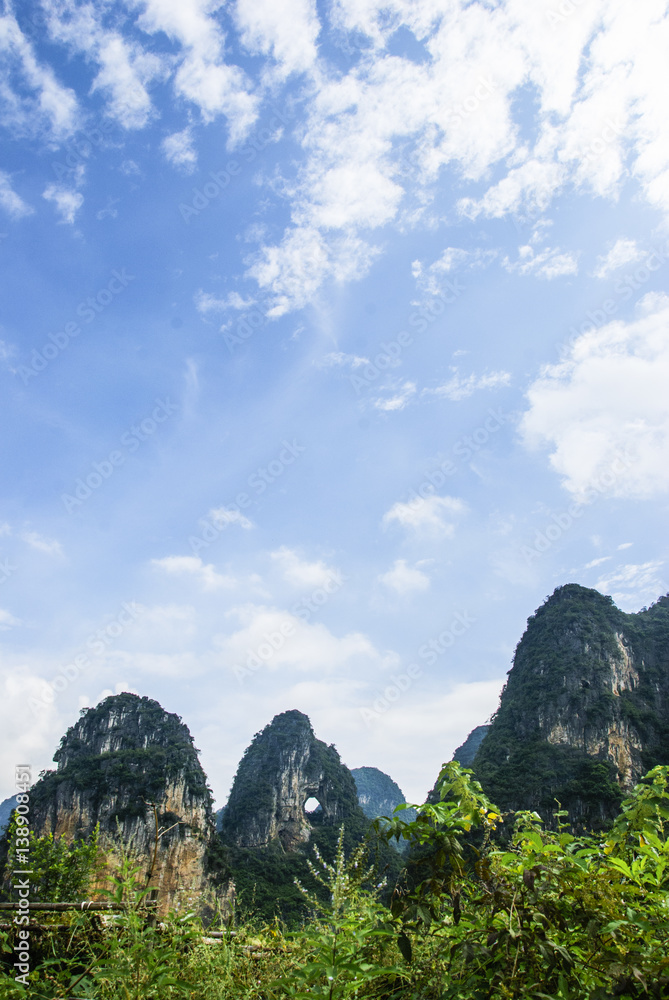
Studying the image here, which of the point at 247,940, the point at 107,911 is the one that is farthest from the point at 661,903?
the point at 107,911

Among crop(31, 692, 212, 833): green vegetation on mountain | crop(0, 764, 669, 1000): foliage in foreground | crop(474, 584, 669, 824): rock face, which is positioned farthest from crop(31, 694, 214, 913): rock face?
crop(0, 764, 669, 1000): foliage in foreground

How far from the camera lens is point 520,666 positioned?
53.8m

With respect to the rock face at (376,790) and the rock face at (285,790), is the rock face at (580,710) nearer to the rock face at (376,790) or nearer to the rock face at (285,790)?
the rock face at (285,790)

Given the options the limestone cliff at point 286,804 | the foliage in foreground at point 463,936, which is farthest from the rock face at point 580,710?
the foliage in foreground at point 463,936

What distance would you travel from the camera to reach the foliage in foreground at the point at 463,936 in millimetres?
1552

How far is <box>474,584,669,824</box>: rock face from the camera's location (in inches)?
1475

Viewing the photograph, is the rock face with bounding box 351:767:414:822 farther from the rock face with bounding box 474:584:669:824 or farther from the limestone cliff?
the rock face with bounding box 474:584:669:824

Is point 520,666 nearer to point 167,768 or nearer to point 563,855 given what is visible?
point 167,768

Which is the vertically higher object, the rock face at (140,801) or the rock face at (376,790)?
the rock face at (140,801)

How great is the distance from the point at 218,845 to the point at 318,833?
65.0 feet

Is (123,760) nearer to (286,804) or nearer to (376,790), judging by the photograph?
(286,804)

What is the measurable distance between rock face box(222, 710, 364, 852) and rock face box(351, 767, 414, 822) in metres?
41.4

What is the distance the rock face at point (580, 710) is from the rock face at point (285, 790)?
21.0 m

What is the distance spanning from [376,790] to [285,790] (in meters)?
53.5
